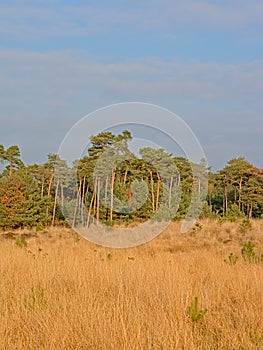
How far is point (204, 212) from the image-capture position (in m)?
27.8

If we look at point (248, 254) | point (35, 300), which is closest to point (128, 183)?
point (248, 254)

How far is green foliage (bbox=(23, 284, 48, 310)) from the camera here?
5000mm

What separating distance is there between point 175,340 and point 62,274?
371 cm

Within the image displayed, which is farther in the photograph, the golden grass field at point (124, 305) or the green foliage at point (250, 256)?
the green foliage at point (250, 256)

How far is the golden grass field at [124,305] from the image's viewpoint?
3.87 metres

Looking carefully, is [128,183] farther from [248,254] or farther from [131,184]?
[248,254]

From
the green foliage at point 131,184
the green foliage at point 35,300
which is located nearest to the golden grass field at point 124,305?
the green foliage at point 35,300

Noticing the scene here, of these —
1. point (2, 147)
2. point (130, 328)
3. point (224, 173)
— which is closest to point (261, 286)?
point (130, 328)

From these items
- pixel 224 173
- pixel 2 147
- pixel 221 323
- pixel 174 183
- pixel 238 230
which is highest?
pixel 2 147

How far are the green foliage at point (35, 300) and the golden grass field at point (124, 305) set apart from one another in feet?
0.04

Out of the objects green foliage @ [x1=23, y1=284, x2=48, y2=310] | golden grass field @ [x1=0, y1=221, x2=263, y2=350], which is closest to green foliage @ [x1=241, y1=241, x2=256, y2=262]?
golden grass field @ [x1=0, y1=221, x2=263, y2=350]

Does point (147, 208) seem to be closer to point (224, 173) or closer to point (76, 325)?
point (76, 325)

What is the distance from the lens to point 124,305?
16.3 ft

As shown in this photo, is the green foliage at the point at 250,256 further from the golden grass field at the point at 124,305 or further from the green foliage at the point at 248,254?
the golden grass field at the point at 124,305
